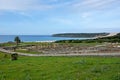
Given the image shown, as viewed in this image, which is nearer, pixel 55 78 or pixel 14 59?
pixel 55 78

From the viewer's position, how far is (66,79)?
15523 millimetres

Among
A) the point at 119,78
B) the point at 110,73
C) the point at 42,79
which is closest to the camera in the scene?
the point at 119,78

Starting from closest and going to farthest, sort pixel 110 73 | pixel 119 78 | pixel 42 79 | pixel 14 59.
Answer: pixel 119 78, pixel 42 79, pixel 110 73, pixel 14 59

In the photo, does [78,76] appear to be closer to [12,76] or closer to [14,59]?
[12,76]

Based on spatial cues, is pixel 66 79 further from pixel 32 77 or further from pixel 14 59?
pixel 14 59

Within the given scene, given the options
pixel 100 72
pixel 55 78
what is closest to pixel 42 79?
pixel 55 78

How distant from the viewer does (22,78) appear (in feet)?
53.7

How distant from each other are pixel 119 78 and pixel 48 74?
4991 mm

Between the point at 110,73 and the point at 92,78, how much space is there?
6.69ft

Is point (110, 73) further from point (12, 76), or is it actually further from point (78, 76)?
point (12, 76)

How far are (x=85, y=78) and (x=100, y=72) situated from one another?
2314 millimetres

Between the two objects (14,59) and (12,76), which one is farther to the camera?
(14,59)

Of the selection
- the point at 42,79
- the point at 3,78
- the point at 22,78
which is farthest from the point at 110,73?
the point at 3,78

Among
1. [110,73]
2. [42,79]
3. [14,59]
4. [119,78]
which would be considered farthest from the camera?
[14,59]
